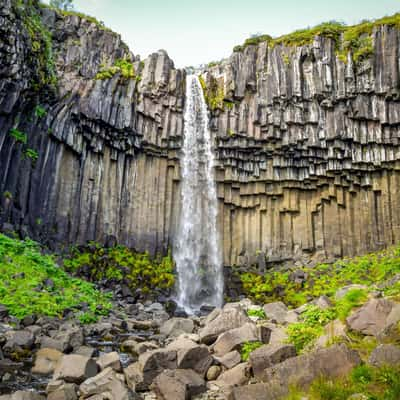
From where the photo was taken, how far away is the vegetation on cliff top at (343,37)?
1085 inches

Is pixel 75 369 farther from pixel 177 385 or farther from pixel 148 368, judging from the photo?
pixel 177 385

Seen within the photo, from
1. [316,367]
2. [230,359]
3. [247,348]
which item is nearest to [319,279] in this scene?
[247,348]

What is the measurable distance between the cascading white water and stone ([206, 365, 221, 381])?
18529mm

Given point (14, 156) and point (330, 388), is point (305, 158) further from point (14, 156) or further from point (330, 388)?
point (330, 388)

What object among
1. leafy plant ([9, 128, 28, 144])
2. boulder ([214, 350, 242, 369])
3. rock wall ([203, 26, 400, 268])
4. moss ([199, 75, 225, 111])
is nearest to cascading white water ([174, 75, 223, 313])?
moss ([199, 75, 225, 111])

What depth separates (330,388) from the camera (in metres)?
5.35

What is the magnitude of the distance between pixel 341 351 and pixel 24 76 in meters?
18.3

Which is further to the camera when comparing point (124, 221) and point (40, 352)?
point (124, 221)

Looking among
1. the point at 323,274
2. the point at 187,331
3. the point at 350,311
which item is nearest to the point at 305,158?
the point at 323,274

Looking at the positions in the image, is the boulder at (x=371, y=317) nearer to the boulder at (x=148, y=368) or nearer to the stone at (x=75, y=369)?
the boulder at (x=148, y=368)

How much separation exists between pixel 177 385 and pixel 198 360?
1.46 m

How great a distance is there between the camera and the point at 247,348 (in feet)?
29.5

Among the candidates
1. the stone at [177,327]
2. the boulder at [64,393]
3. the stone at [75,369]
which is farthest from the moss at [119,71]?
the boulder at [64,393]

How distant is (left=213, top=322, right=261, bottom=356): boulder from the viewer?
9.32 metres
